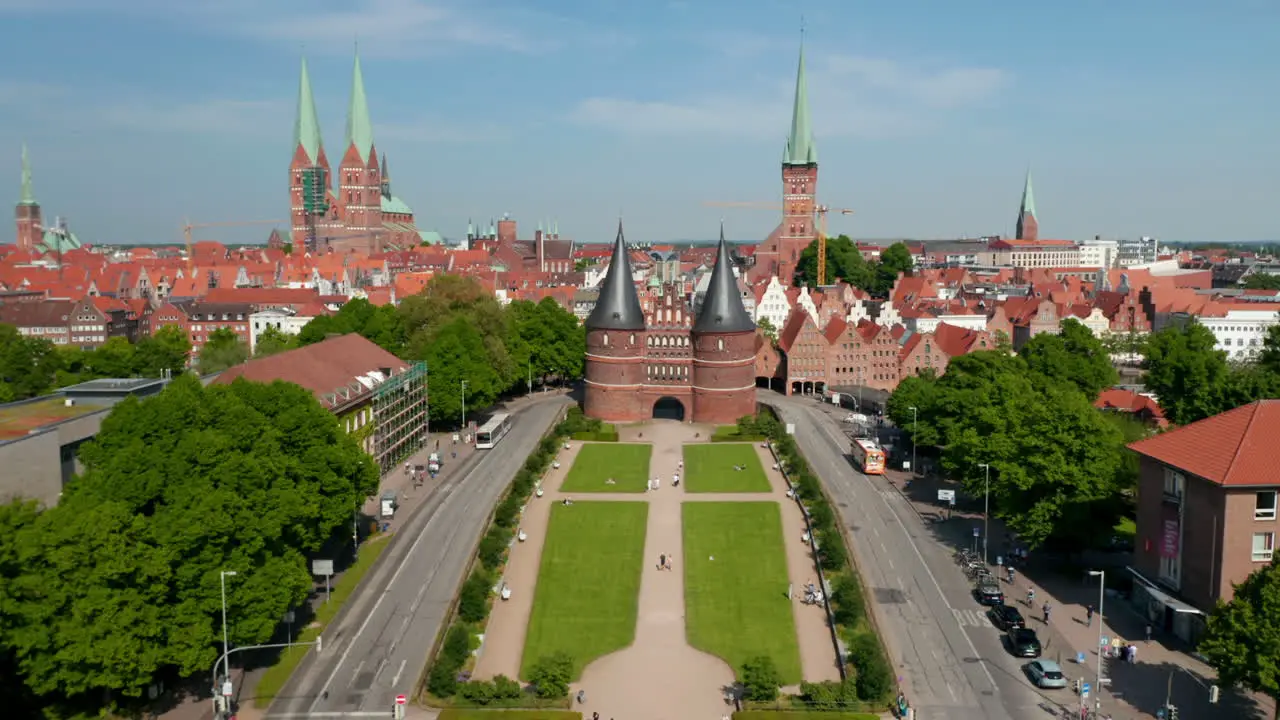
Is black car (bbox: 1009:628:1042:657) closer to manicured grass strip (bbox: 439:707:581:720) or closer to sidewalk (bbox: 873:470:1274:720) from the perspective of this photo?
sidewalk (bbox: 873:470:1274:720)

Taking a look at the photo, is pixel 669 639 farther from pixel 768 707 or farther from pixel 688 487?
pixel 688 487

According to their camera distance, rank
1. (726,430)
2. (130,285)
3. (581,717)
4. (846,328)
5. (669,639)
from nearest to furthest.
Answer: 1. (581,717)
2. (669,639)
3. (726,430)
4. (846,328)
5. (130,285)

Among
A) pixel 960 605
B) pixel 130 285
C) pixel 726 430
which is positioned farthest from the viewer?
pixel 130 285

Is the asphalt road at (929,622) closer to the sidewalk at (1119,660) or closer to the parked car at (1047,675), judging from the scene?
the parked car at (1047,675)

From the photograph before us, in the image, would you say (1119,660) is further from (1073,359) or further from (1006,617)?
(1073,359)

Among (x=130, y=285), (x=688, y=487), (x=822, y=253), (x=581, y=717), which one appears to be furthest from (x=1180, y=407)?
(x=130, y=285)

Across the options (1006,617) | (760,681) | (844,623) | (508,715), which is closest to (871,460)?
(1006,617)

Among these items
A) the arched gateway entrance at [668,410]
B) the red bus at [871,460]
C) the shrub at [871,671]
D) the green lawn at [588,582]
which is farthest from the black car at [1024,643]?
the arched gateway entrance at [668,410]
